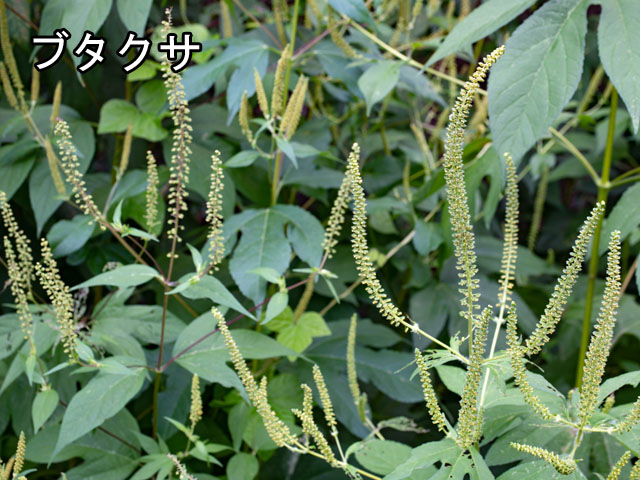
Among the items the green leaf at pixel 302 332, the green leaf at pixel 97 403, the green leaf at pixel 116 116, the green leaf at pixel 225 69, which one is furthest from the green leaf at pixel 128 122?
the green leaf at pixel 97 403

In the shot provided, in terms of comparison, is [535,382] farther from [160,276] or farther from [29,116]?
[29,116]

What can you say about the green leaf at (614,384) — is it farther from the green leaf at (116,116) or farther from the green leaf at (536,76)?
the green leaf at (116,116)

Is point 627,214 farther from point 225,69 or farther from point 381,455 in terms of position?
point 225,69

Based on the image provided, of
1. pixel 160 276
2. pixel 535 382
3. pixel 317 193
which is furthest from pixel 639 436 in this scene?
pixel 317 193

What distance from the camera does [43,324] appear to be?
1.18 m

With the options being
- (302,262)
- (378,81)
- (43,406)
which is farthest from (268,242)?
(43,406)

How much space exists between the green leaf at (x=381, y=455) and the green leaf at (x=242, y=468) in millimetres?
240

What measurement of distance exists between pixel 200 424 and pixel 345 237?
1.81 ft

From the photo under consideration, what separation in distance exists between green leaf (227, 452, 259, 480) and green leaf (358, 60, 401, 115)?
2.16 feet

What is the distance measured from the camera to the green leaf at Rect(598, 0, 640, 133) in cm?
89

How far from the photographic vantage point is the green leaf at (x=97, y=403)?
0.98 meters

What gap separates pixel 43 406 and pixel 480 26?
34.3 inches

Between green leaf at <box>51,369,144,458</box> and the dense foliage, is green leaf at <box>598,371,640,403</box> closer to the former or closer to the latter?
the dense foliage

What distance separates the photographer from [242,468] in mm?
1165
